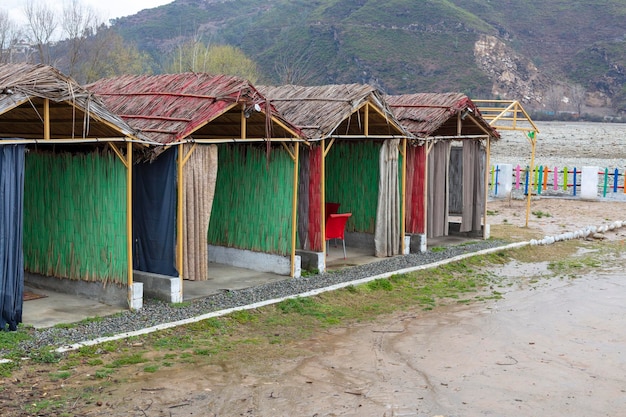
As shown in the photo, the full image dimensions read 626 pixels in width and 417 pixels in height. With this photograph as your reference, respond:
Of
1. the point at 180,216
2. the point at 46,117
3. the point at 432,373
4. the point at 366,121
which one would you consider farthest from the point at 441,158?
the point at 46,117

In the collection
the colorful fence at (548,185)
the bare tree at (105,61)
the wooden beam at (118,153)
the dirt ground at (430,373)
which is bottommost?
the dirt ground at (430,373)

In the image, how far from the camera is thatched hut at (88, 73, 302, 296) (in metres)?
10.7

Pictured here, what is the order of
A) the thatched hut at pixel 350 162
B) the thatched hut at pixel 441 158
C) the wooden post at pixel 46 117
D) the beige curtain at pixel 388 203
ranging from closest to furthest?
the wooden post at pixel 46 117, the thatched hut at pixel 350 162, the beige curtain at pixel 388 203, the thatched hut at pixel 441 158

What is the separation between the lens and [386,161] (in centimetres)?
1430

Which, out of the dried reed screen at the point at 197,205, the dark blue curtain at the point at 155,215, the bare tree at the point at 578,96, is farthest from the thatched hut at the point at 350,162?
the bare tree at the point at 578,96

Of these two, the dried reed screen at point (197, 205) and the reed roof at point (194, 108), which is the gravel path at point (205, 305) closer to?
the dried reed screen at point (197, 205)

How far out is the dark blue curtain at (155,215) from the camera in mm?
10680

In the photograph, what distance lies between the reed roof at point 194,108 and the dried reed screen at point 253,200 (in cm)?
49


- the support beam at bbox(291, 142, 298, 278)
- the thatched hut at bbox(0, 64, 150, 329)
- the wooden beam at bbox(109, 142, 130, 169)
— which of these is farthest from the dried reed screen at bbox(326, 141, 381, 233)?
the wooden beam at bbox(109, 142, 130, 169)

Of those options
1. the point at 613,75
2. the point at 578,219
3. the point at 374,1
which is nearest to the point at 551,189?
the point at 578,219

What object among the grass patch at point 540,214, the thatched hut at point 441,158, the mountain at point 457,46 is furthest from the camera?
the mountain at point 457,46

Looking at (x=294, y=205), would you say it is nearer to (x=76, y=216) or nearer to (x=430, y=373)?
(x=76, y=216)

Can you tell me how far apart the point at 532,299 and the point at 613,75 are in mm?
66534

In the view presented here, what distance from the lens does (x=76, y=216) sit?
10.6 metres
